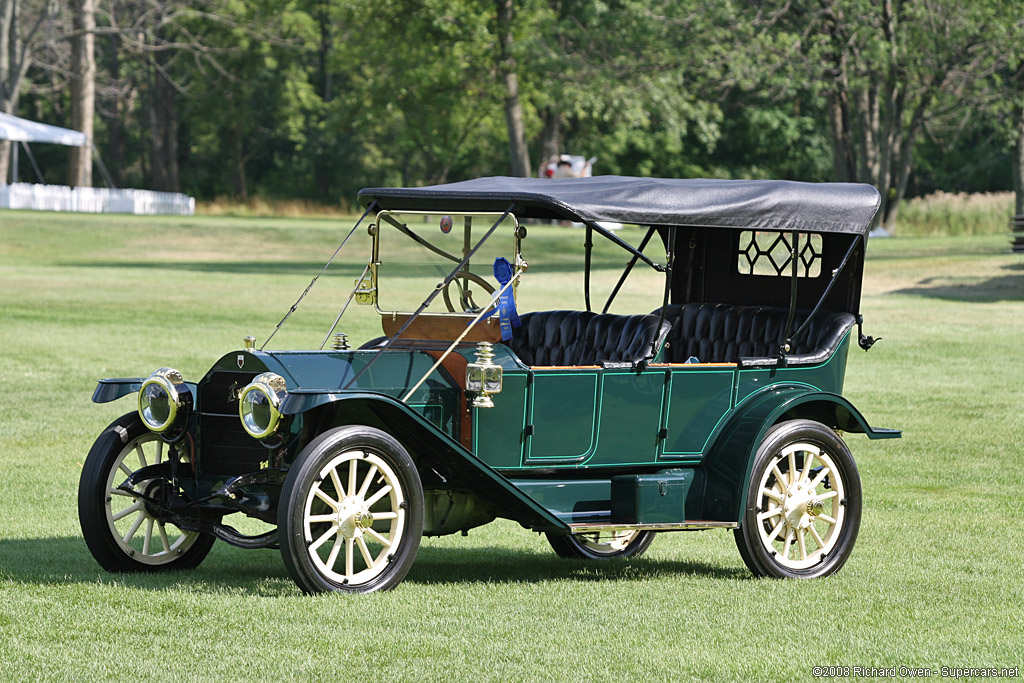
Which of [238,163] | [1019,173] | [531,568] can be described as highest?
[1019,173]

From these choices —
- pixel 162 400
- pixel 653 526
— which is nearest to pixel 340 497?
pixel 162 400

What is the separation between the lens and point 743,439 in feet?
24.4

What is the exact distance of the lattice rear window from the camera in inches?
336

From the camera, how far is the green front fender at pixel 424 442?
6.45 meters

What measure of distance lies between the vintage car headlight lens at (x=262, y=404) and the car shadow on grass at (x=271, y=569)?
754mm

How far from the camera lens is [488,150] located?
7619 cm

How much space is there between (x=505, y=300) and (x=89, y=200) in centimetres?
4925

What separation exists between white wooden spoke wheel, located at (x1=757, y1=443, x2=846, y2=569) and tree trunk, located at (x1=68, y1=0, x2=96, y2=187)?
48554 millimetres

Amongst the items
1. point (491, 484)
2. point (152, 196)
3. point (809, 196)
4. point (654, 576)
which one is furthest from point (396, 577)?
point (152, 196)

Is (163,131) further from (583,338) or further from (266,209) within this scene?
(583,338)

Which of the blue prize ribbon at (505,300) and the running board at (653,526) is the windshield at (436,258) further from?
the running board at (653,526)

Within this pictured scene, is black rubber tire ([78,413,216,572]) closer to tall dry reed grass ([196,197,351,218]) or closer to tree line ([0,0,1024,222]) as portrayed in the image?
tree line ([0,0,1024,222])

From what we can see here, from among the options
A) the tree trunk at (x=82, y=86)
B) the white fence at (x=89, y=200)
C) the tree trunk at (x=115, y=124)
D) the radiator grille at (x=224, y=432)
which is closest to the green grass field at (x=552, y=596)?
the radiator grille at (x=224, y=432)
